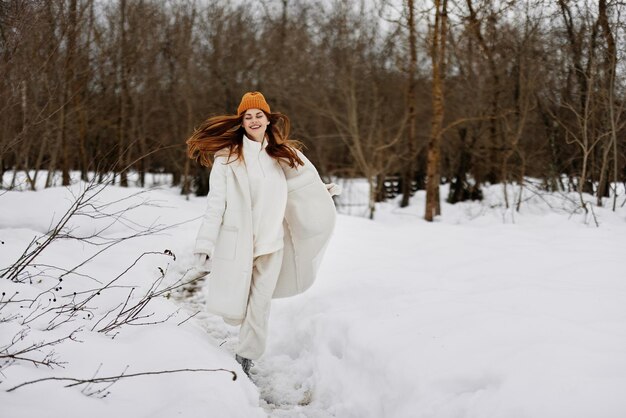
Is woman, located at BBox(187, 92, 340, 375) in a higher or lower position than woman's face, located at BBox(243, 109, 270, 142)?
lower

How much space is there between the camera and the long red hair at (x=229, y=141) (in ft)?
11.6

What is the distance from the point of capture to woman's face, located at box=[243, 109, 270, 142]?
3545mm

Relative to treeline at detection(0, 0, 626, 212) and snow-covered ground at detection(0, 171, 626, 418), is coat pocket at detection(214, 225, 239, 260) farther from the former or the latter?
treeline at detection(0, 0, 626, 212)

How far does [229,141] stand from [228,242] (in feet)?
2.47

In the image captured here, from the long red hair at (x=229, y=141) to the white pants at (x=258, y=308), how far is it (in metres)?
0.75

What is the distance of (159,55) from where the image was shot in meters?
15.6

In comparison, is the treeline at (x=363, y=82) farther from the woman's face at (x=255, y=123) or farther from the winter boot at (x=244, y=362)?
the winter boot at (x=244, y=362)

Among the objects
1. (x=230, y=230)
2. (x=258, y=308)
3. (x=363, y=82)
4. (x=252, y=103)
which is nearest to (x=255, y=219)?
(x=230, y=230)

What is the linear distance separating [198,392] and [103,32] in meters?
12.1

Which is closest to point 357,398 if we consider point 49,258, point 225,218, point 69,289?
point 225,218

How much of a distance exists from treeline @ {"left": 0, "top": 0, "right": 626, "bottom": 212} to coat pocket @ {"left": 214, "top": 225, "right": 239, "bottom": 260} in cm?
467

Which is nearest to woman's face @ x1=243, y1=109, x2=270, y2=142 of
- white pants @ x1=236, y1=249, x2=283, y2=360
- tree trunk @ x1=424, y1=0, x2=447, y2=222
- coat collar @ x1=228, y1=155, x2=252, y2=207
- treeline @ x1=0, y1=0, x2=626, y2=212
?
coat collar @ x1=228, y1=155, x2=252, y2=207

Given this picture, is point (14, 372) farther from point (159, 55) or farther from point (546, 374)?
point (159, 55)

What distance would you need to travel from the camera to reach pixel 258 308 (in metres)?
3.52
